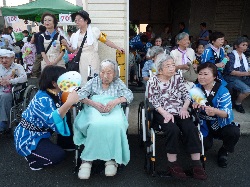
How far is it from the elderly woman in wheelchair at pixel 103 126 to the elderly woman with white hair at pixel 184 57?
1.26m

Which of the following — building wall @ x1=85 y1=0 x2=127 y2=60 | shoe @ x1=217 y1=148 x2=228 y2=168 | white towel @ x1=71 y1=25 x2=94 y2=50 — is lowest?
shoe @ x1=217 y1=148 x2=228 y2=168

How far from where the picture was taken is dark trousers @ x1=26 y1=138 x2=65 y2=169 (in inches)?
108

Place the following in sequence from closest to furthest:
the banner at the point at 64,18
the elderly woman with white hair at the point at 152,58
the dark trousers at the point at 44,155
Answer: the dark trousers at the point at 44,155
the elderly woman with white hair at the point at 152,58
the banner at the point at 64,18

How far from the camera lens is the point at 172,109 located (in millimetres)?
2961

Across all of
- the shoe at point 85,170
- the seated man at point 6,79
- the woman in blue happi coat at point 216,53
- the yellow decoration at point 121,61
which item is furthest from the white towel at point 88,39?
the shoe at point 85,170

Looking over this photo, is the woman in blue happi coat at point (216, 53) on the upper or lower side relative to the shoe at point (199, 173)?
upper

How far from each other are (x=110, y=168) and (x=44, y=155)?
73cm

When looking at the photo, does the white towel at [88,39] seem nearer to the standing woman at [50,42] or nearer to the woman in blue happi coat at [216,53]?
the standing woman at [50,42]

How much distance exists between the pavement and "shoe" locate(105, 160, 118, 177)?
0.10 metres

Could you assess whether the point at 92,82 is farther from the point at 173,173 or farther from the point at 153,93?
the point at 173,173

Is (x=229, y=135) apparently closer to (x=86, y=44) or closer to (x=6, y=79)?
(x=86, y=44)

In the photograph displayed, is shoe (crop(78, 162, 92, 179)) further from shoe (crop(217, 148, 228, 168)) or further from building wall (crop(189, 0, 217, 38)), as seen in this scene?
building wall (crop(189, 0, 217, 38))

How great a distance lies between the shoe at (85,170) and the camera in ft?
8.67

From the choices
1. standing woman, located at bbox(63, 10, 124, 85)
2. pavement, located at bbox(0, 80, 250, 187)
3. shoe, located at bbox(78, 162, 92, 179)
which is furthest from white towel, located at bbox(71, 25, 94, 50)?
shoe, located at bbox(78, 162, 92, 179)
